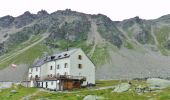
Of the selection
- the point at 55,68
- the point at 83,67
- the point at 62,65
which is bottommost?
the point at 83,67

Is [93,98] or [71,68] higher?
[71,68]

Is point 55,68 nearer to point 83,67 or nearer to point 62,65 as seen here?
point 62,65

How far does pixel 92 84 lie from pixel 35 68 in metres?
35.2

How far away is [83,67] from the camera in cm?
11831

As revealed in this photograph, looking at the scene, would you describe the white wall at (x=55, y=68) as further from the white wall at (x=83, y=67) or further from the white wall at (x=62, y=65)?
the white wall at (x=83, y=67)

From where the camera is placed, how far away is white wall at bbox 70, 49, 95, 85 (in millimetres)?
114938

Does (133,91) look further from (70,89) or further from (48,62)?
(48,62)

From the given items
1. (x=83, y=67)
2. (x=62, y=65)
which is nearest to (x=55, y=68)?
(x=62, y=65)

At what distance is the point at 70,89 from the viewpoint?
106m

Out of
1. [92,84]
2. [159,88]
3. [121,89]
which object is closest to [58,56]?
[92,84]

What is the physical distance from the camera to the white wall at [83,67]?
114938 millimetres

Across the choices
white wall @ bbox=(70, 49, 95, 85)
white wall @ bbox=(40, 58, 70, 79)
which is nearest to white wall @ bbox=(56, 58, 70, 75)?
white wall @ bbox=(40, 58, 70, 79)

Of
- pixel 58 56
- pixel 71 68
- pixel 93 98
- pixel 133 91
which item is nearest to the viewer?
pixel 93 98

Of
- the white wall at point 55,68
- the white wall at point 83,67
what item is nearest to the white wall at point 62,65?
the white wall at point 55,68
